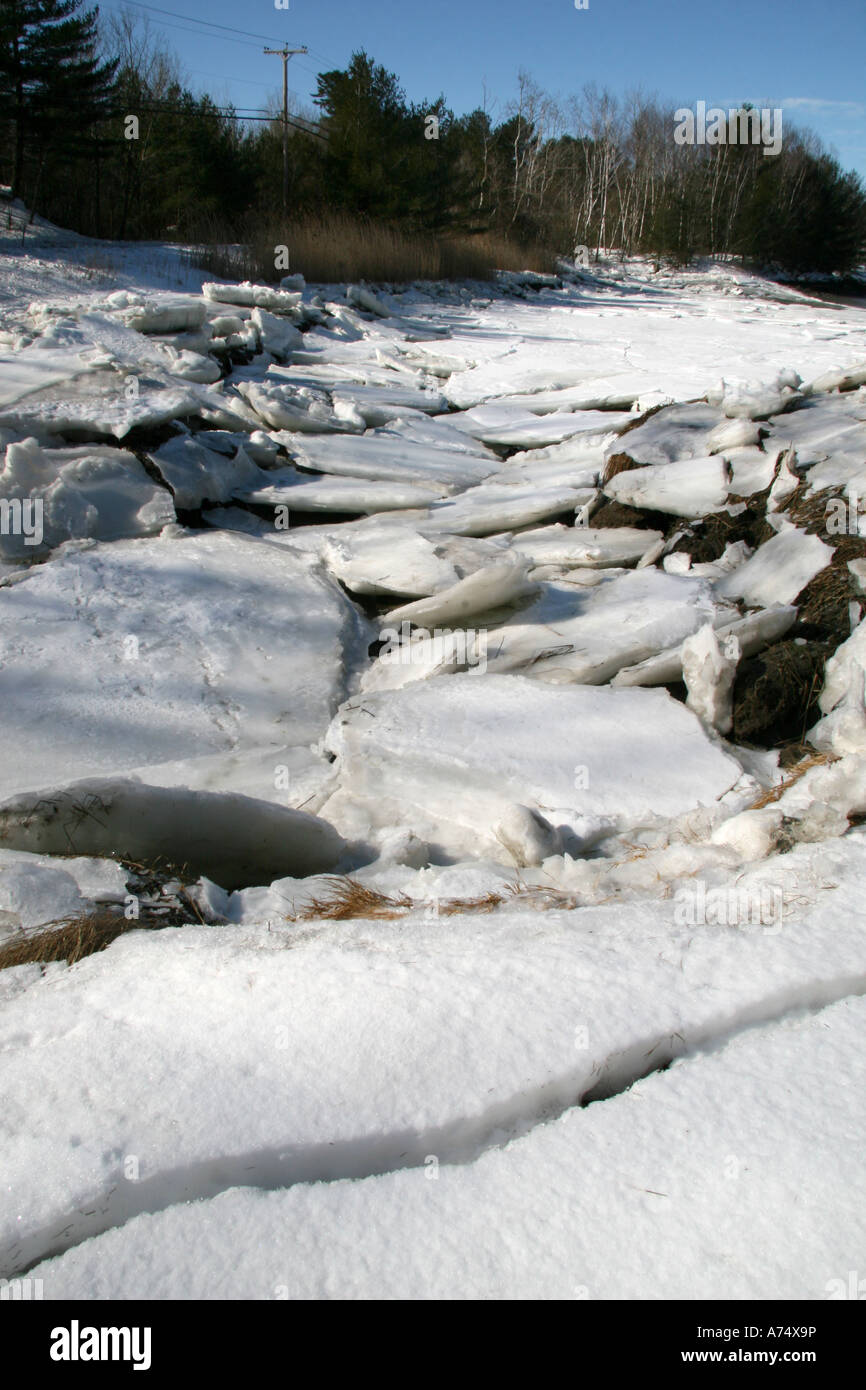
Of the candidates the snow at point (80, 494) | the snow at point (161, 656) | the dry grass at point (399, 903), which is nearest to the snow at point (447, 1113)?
the dry grass at point (399, 903)

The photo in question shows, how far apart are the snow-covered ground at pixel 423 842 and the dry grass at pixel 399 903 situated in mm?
10

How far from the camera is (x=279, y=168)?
17.4 metres

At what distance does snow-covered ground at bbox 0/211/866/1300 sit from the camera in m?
1.01

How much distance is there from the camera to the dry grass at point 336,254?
9.77m

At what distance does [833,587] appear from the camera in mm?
2789

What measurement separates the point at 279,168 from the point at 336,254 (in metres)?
8.68

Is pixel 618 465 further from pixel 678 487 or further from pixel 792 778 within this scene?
pixel 792 778

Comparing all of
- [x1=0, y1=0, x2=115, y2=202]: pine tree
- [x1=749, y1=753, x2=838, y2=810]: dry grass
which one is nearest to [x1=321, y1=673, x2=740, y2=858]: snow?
[x1=749, y1=753, x2=838, y2=810]: dry grass

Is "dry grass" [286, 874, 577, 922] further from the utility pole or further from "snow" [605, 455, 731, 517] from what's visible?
the utility pole

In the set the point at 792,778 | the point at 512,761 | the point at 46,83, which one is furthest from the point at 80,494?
the point at 46,83

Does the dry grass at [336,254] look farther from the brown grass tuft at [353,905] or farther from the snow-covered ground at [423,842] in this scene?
the brown grass tuft at [353,905]

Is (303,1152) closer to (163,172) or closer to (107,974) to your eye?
(107,974)
